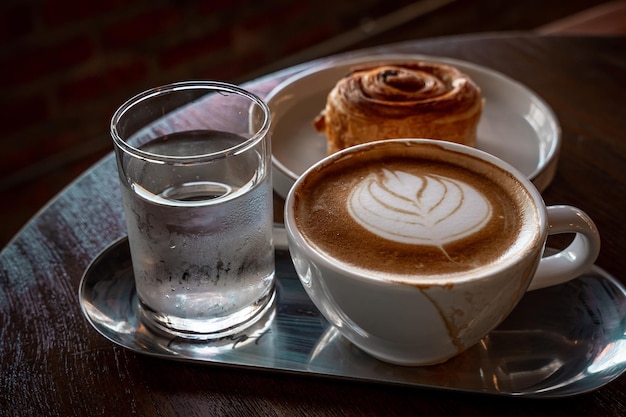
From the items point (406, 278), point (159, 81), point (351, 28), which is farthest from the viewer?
point (351, 28)

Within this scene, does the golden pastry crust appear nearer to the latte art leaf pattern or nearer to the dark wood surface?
the dark wood surface

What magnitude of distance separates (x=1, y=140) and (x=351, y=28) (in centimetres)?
91

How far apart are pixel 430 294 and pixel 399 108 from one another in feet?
1.11

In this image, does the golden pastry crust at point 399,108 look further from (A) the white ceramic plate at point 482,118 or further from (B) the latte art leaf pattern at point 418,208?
(B) the latte art leaf pattern at point 418,208

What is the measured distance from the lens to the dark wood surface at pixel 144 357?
1.59ft

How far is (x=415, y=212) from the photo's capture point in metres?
0.50

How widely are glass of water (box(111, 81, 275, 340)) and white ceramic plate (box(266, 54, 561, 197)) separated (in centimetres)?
21

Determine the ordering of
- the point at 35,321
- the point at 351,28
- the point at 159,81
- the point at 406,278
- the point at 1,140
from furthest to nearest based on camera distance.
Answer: the point at 351,28, the point at 159,81, the point at 1,140, the point at 35,321, the point at 406,278

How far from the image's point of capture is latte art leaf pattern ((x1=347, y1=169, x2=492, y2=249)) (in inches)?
18.9

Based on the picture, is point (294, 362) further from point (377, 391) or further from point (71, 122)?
point (71, 122)

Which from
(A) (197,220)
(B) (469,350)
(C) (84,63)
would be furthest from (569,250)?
(C) (84,63)

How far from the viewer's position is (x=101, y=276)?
0.59 meters

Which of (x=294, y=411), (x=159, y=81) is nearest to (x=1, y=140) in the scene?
(x=159, y=81)

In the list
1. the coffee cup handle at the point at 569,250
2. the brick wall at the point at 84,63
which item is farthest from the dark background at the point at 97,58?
the coffee cup handle at the point at 569,250
